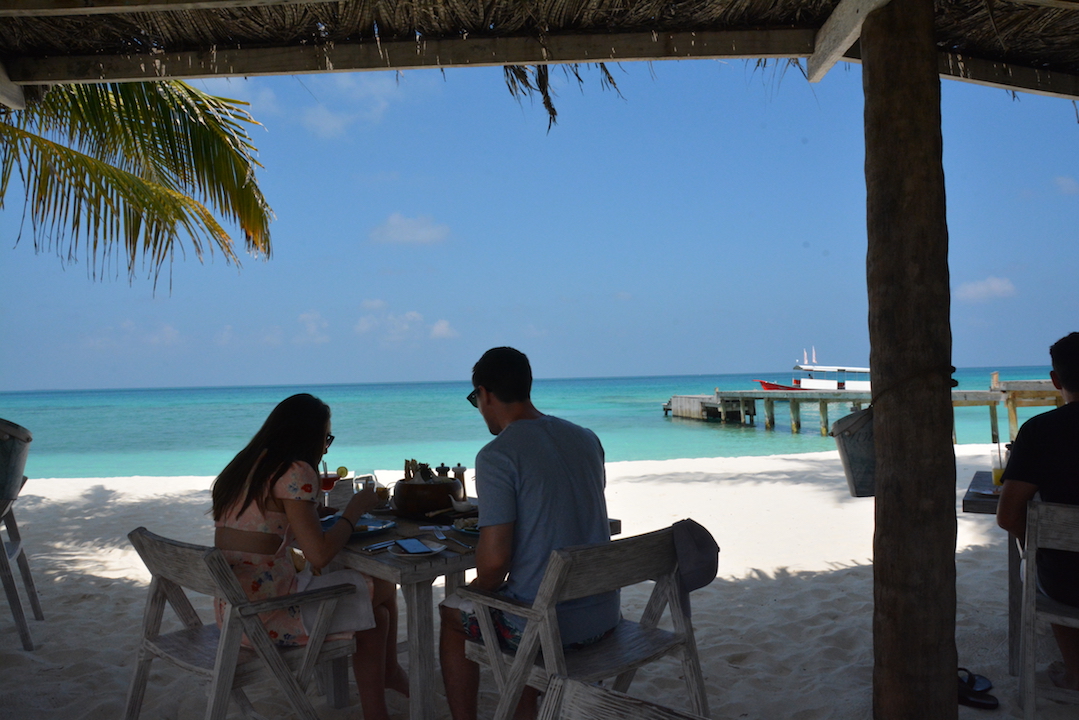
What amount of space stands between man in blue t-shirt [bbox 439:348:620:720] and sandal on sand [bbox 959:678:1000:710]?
4.77 ft

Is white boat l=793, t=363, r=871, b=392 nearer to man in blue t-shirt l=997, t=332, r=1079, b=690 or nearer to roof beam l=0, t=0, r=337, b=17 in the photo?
man in blue t-shirt l=997, t=332, r=1079, b=690

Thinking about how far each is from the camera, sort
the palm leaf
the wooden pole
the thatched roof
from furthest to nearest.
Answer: the palm leaf < the thatched roof < the wooden pole

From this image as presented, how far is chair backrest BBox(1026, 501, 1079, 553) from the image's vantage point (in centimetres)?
213

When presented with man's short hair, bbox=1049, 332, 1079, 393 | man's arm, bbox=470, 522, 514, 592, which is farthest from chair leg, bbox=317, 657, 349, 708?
man's short hair, bbox=1049, 332, 1079, 393

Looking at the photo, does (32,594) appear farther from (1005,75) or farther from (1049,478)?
(1005,75)

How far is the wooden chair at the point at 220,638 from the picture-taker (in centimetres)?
196

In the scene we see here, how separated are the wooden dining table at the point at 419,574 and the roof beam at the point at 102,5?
6.56 feet

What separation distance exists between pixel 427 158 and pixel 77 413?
41285 millimetres

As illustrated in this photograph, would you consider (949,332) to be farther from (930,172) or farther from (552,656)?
(552,656)

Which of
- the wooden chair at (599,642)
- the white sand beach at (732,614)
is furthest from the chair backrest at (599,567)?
the white sand beach at (732,614)

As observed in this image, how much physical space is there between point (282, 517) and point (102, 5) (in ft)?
6.55

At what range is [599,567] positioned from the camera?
73.5 inches

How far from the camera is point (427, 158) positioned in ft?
236

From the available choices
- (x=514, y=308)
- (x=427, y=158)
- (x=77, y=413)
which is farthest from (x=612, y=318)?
(x=77, y=413)
